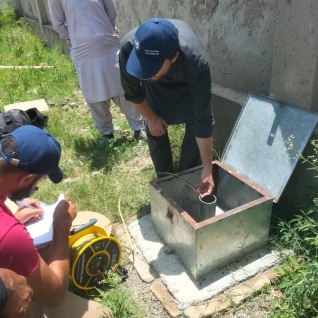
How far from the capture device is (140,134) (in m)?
4.13

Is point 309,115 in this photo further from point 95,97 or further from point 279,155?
point 95,97

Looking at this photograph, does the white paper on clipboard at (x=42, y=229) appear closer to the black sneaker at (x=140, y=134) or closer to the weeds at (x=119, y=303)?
the weeds at (x=119, y=303)

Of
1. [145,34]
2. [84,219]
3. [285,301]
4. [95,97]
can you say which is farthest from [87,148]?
[285,301]

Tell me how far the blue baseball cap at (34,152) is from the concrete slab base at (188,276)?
115cm

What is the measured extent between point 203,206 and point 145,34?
1.17 meters

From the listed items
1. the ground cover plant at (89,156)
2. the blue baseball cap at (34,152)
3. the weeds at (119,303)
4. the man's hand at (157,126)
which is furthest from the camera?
the ground cover plant at (89,156)

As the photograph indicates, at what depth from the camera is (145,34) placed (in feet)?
6.44

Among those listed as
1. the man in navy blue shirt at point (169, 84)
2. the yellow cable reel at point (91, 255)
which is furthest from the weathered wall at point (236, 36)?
the yellow cable reel at point (91, 255)

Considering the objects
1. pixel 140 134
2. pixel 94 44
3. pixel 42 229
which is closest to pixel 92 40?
pixel 94 44

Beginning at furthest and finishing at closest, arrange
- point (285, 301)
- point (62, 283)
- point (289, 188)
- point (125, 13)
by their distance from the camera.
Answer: point (125, 13)
point (289, 188)
point (285, 301)
point (62, 283)

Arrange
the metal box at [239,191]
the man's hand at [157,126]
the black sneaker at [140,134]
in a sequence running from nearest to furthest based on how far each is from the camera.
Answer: the metal box at [239,191]
the man's hand at [157,126]
the black sneaker at [140,134]

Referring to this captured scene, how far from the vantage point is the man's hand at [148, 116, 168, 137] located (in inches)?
106

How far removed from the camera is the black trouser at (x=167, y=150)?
9.62 ft

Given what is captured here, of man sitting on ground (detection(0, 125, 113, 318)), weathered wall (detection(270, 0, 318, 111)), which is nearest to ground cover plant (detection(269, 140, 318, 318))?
weathered wall (detection(270, 0, 318, 111))
